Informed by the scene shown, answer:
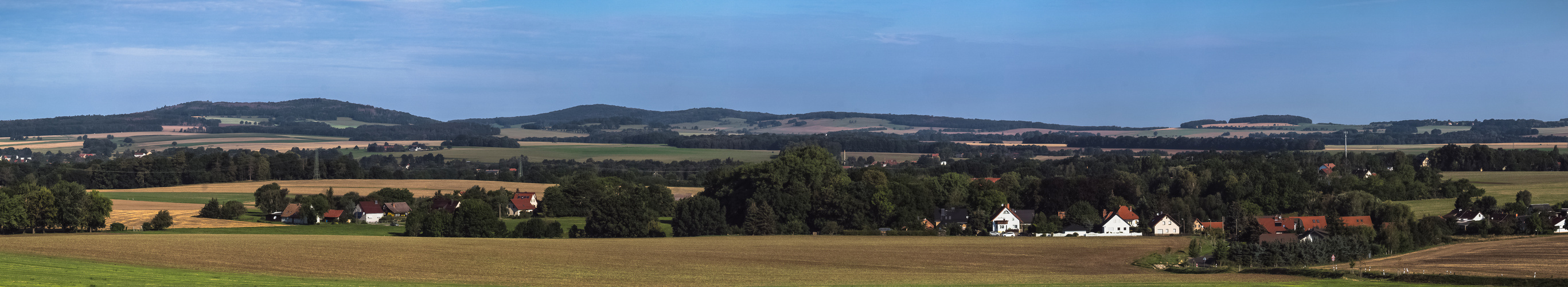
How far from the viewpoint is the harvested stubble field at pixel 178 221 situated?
58.8 m

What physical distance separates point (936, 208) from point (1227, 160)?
3813cm

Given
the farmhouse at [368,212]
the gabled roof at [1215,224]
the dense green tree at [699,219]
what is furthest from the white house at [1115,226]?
the farmhouse at [368,212]

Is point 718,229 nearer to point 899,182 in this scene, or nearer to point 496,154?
point 899,182

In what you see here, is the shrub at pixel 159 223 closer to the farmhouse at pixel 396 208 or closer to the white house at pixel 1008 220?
the farmhouse at pixel 396 208

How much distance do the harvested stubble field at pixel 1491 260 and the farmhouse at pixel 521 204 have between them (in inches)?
2245

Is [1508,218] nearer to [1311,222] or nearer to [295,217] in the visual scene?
[1311,222]

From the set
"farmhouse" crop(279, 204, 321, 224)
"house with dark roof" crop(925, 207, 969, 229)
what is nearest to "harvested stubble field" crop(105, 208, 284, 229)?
"farmhouse" crop(279, 204, 321, 224)

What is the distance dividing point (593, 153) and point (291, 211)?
86923 mm

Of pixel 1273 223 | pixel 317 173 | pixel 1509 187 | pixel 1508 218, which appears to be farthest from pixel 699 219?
pixel 1509 187

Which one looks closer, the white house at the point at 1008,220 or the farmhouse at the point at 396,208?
the white house at the point at 1008,220

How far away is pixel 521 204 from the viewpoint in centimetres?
8300

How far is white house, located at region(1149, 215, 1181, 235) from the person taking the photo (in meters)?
66.8

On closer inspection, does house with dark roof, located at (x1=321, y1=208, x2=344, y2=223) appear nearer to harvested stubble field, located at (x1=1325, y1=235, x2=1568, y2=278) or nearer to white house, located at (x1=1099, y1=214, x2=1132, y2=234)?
white house, located at (x1=1099, y1=214, x2=1132, y2=234)

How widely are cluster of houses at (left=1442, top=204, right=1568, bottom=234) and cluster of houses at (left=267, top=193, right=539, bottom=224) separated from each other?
194 feet
